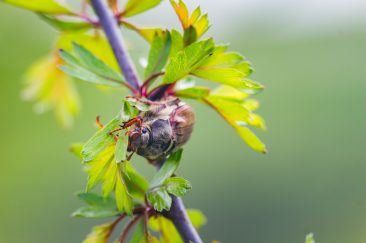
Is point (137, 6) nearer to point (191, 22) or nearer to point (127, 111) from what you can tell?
point (191, 22)

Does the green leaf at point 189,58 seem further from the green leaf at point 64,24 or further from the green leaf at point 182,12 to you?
the green leaf at point 64,24

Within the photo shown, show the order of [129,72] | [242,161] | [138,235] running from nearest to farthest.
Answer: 1. [138,235]
2. [129,72]
3. [242,161]

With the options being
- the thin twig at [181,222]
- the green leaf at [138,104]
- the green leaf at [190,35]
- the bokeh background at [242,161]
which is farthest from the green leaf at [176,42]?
the bokeh background at [242,161]

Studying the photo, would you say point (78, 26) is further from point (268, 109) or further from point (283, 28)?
point (283, 28)

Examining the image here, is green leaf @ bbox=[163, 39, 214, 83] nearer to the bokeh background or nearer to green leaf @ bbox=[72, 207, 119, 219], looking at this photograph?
green leaf @ bbox=[72, 207, 119, 219]

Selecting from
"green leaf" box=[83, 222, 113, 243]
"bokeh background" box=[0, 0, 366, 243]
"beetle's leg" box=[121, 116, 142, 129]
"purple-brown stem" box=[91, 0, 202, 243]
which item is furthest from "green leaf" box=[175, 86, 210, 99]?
"bokeh background" box=[0, 0, 366, 243]

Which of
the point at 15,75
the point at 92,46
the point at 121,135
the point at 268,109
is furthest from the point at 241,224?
the point at 121,135

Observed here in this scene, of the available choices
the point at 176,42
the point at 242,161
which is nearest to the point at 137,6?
the point at 176,42
